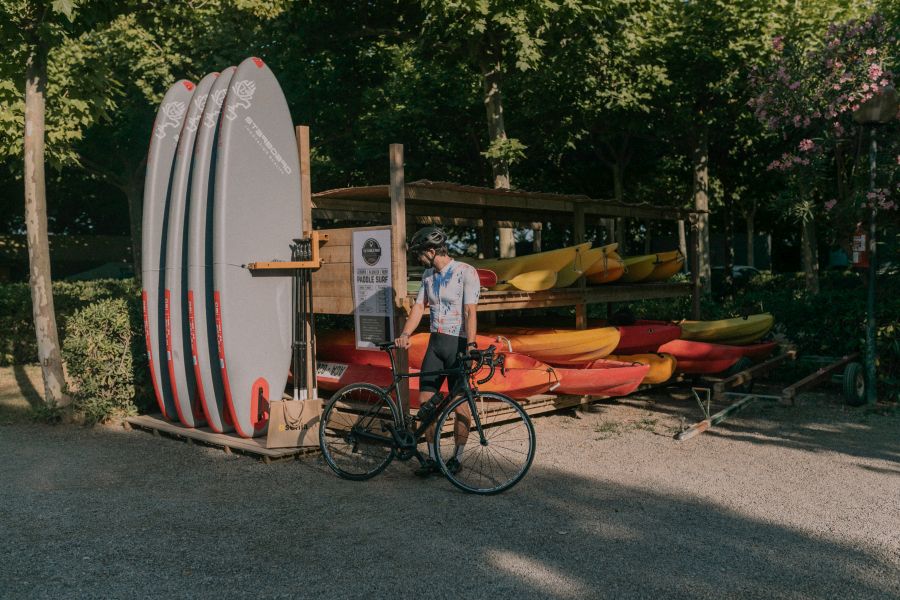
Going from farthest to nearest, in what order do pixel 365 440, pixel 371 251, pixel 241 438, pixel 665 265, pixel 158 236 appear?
pixel 665 265 → pixel 158 236 → pixel 241 438 → pixel 371 251 → pixel 365 440

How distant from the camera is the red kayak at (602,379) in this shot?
8633 millimetres

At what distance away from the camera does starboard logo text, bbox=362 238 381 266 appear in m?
7.58

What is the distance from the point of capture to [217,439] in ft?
25.4

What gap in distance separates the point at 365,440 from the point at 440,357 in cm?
95

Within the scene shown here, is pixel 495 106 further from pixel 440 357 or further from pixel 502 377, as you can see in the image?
pixel 440 357

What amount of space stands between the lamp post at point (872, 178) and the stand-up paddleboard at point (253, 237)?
6.30 m

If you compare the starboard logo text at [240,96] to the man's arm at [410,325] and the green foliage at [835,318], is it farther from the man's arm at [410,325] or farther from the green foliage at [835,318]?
the green foliage at [835,318]

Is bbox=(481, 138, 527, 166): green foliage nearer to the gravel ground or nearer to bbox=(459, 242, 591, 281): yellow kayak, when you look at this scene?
bbox=(459, 242, 591, 281): yellow kayak

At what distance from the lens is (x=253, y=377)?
7.81m

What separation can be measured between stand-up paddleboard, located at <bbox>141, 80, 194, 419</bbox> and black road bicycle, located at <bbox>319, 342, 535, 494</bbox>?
2.45m

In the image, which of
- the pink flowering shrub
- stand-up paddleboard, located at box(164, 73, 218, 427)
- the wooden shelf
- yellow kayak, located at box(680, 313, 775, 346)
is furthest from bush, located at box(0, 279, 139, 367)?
the pink flowering shrub

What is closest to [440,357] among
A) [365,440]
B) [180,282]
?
[365,440]

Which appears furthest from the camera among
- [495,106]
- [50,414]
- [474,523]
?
[495,106]

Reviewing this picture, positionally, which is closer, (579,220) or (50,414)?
(50,414)
